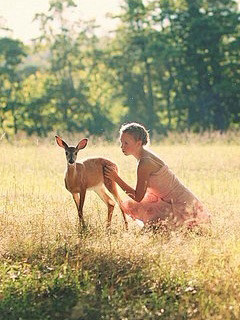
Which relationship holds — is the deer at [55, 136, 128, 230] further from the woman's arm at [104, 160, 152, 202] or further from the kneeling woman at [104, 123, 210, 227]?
the woman's arm at [104, 160, 152, 202]

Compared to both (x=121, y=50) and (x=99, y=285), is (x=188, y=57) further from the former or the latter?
(x=99, y=285)

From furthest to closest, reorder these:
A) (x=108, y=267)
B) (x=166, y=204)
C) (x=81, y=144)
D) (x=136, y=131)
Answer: (x=166, y=204)
(x=136, y=131)
(x=81, y=144)
(x=108, y=267)

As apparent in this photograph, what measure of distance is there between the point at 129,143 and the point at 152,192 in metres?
0.68

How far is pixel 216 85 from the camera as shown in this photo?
3681 centimetres

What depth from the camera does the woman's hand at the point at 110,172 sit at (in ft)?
27.1

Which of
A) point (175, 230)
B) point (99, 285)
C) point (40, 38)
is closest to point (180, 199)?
point (175, 230)

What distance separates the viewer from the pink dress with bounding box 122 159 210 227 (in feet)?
27.2

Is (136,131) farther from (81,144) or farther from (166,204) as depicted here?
(166,204)

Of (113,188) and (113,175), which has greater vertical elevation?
(113,175)

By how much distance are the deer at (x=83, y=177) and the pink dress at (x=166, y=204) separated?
20cm

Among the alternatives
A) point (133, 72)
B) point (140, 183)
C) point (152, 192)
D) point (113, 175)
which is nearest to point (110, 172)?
point (113, 175)

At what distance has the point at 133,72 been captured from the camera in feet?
134

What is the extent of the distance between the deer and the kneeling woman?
0.11 m

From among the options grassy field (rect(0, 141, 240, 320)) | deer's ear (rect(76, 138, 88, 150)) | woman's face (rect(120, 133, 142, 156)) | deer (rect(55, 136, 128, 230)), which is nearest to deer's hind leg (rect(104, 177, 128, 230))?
deer (rect(55, 136, 128, 230))
